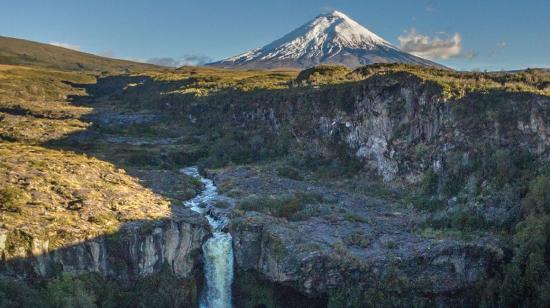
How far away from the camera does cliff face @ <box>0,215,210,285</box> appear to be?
3209 cm

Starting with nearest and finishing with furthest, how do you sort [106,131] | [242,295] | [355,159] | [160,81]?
1. [242,295]
2. [355,159]
3. [106,131]
4. [160,81]

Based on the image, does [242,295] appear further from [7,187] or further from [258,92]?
[258,92]

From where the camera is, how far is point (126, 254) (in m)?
35.8

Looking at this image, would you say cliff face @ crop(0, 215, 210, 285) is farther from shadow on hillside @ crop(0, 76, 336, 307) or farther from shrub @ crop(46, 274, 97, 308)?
shrub @ crop(46, 274, 97, 308)

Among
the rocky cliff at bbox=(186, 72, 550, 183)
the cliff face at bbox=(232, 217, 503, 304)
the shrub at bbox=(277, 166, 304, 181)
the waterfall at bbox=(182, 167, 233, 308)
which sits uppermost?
the rocky cliff at bbox=(186, 72, 550, 183)

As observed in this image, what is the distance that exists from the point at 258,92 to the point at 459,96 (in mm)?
39795

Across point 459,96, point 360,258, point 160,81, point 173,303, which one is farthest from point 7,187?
point 160,81

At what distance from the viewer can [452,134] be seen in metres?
48.2

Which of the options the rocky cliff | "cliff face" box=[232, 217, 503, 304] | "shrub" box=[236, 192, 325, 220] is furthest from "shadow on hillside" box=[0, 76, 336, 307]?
the rocky cliff

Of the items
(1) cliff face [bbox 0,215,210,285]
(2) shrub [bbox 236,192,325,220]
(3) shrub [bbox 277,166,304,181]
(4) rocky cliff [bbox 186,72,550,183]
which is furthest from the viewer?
(3) shrub [bbox 277,166,304,181]

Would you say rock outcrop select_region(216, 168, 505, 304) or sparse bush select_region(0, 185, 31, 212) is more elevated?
sparse bush select_region(0, 185, 31, 212)

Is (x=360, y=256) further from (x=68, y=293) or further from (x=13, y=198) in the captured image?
(x=13, y=198)

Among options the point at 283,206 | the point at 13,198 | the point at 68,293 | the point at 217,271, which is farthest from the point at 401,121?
the point at 13,198

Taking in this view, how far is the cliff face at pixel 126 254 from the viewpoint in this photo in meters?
32.1
